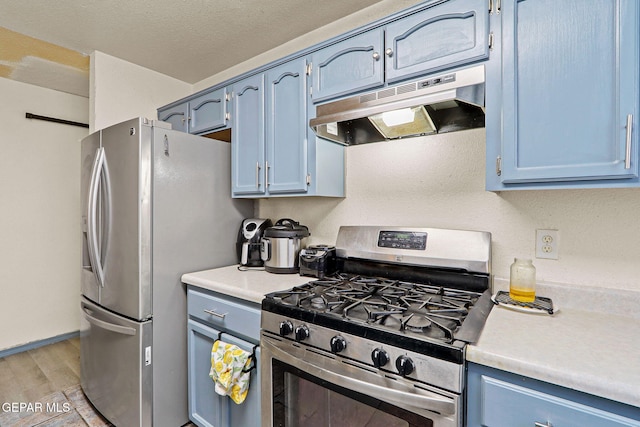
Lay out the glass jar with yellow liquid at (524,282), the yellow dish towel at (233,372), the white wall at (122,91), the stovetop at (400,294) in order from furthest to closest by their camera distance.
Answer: the white wall at (122,91) < the yellow dish towel at (233,372) < the glass jar with yellow liquid at (524,282) < the stovetop at (400,294)

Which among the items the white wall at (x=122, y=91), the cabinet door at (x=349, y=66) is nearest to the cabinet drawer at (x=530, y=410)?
the cabinet door at (x=349, y=66)

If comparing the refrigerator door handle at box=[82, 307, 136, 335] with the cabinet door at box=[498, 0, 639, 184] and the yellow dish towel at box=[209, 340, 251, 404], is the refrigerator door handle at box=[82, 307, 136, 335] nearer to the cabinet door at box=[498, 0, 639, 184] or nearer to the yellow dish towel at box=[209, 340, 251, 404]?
the yellow dish towel at box=[209, 340, 251, 404]

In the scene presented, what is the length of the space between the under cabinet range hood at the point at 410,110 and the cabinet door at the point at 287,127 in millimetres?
186

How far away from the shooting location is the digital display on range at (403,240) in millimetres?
1503

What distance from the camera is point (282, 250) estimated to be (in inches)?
70.1

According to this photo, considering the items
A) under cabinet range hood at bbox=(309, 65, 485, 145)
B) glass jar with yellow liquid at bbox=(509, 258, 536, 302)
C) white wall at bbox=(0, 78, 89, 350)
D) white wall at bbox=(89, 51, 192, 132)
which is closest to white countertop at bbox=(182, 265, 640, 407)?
glass jar with yellow liquid at bbox=(509, 258, 536, 302)

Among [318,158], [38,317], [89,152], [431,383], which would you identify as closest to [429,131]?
[318,158]

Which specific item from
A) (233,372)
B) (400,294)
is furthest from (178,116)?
(400,294)

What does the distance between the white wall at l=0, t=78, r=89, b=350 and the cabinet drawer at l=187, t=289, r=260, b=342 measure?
2.15 metres

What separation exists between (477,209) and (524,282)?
38 centimetres

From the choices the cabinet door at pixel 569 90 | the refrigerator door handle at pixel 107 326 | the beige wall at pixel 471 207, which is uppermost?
the cabinet door at pixel 569 90

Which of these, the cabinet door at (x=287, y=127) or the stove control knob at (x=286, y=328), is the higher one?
the cabinet door at (x=287, y=127)

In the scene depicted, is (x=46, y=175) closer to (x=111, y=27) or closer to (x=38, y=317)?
(x=38, y=317)

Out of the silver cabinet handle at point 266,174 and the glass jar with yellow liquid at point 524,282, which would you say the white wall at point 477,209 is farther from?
the silver cabinet handle at point 266,174
